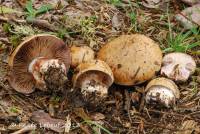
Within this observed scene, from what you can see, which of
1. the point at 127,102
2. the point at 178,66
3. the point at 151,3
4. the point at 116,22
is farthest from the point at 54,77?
the point at 151,3

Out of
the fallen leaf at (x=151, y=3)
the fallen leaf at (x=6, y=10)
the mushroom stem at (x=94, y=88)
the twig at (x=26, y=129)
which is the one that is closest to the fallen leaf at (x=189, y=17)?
the fallen leaf at (x=151, y=3)

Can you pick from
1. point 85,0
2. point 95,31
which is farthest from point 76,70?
point 85,0

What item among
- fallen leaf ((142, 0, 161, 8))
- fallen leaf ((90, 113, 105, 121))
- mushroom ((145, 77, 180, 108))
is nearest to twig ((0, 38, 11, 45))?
fallen leaf ((90, 113, 105, 121))

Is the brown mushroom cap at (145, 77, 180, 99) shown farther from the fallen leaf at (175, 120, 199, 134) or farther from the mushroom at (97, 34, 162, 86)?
the fallen leaf at (175, 120, 199, 134)

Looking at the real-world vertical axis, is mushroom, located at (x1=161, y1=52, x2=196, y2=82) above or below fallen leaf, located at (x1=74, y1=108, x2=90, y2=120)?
above

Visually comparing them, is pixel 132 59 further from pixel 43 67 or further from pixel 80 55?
pixel 43 67
